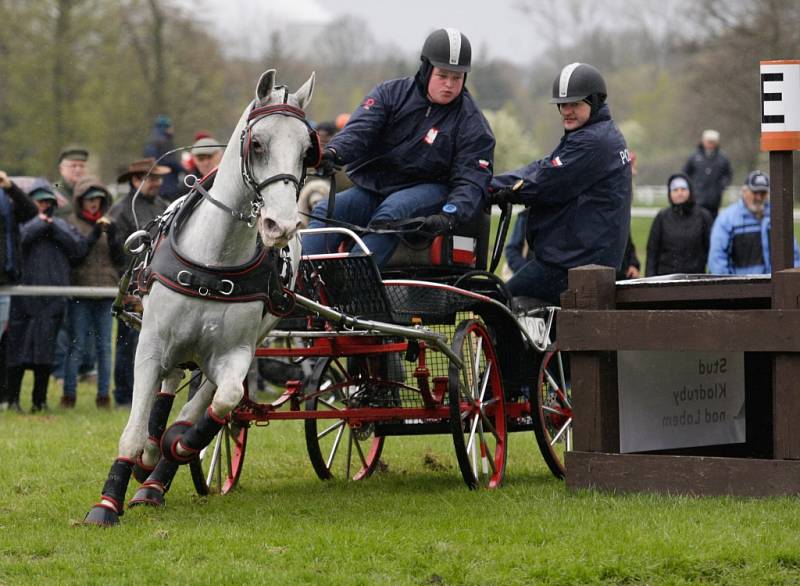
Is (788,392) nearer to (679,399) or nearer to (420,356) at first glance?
(679,399)

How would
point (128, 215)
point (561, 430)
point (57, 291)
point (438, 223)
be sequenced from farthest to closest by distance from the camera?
point (128, 215) < point (57, 291) < point (561, 430) < point (438, 223)

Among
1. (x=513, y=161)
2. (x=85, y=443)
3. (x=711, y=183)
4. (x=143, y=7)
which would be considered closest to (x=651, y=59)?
(x=513, y=161)

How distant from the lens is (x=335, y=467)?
31.6 feet

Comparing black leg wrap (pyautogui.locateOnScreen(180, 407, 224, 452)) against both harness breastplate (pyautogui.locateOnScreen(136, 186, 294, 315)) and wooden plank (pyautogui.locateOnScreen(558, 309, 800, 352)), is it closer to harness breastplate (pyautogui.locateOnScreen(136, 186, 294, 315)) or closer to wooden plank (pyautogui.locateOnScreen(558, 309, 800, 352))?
harness breastplate (pyautogui.locateOnScreen(136, 186, 294, 315))

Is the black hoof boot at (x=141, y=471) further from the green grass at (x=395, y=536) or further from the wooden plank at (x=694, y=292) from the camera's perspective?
the wooden plank at (x=694, y=292)

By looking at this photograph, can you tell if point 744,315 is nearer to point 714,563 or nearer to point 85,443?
point 714,563

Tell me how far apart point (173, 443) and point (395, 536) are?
124 cm

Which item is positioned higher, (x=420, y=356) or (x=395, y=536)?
(x=420, y=356)

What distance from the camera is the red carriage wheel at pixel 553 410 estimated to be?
8.58 m

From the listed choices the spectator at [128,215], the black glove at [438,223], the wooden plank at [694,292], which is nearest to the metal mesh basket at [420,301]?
the black glove at [438,223]

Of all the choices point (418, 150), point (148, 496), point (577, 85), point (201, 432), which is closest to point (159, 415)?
point (148, 496)

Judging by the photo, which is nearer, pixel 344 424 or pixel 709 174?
pixel 344 424

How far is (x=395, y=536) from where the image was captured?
21.1 feet

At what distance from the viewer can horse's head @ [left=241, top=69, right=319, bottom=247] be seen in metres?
6.18
